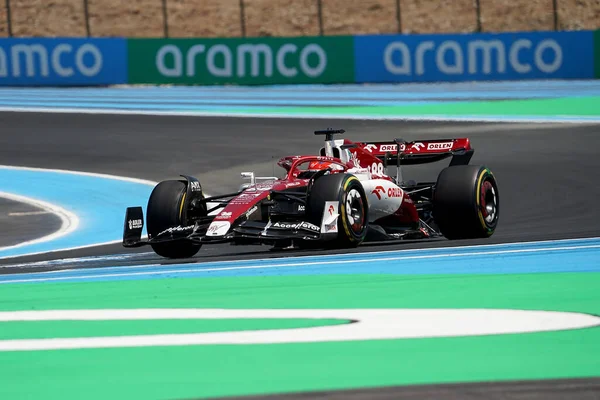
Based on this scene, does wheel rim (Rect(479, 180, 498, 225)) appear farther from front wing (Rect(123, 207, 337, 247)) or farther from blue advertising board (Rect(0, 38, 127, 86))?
blue advertising board (Rect(0, 38, 127, 86))

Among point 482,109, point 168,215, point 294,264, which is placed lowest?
point 294,264

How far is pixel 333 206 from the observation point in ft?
37.2

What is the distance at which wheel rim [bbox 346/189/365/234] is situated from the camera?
11.6 meters

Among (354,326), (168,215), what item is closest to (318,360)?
(354,326)

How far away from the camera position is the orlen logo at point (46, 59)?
3153 cm

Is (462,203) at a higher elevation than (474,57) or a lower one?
lower

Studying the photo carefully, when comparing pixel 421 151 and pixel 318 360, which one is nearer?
pixel 318 360

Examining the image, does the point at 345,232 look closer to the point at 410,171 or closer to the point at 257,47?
the point at 410,171

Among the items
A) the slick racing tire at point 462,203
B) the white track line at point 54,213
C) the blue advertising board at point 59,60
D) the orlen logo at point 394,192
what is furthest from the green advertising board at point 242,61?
the slick racing tire at point 462,203

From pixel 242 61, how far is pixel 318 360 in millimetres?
26392

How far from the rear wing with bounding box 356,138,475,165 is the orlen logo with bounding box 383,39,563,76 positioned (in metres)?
18.4

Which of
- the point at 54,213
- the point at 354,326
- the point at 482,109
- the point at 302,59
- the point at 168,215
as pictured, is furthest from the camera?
the point at 302,59

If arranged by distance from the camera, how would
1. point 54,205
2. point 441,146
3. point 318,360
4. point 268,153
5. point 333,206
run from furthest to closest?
point 268,153
point 54,205
point 441,146
point 333,206
point 318,360

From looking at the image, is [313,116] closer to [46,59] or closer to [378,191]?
[46,59]
